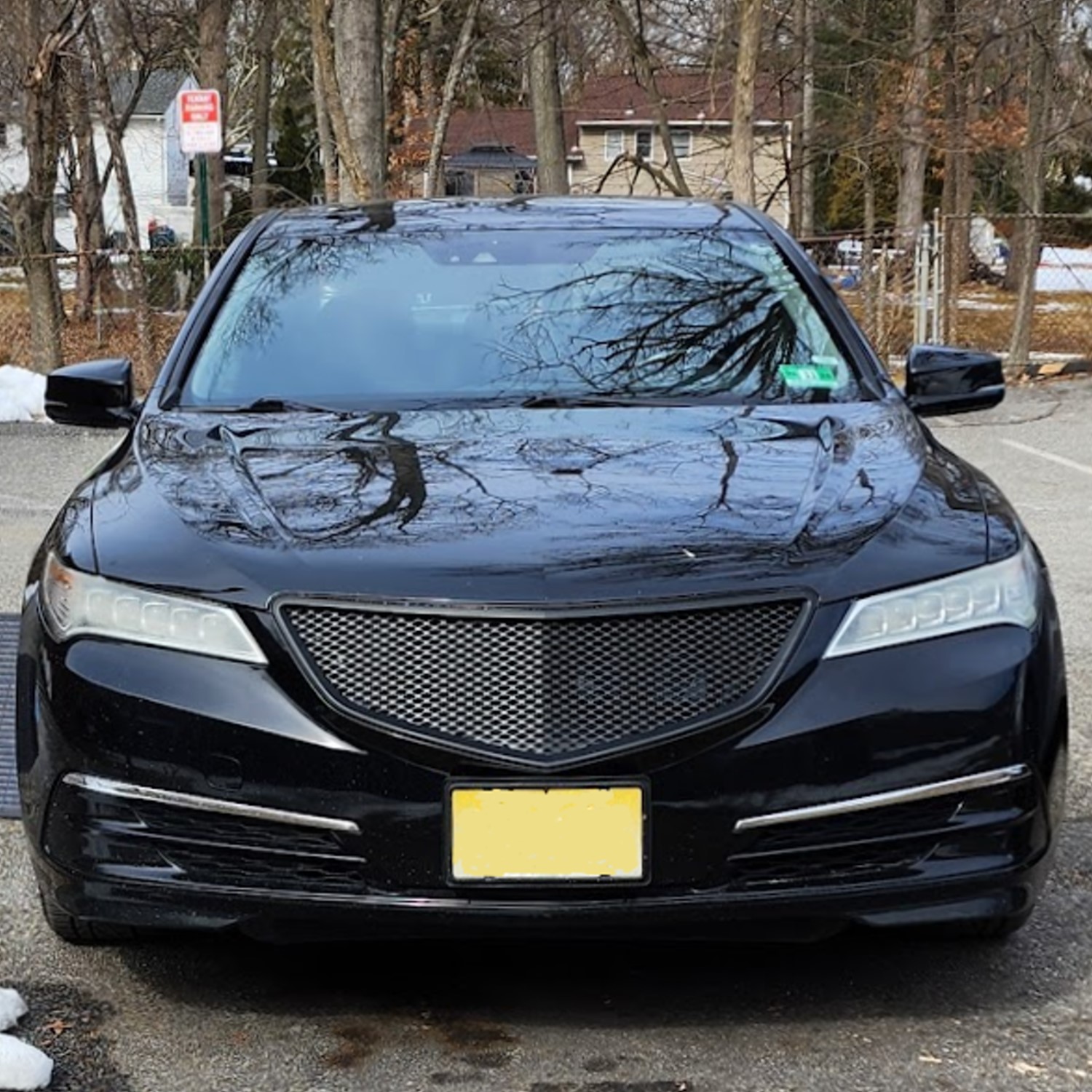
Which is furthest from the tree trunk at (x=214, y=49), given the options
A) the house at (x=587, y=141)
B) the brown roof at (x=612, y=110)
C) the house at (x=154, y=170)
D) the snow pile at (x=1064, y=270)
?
the house at (x=154, y=170)

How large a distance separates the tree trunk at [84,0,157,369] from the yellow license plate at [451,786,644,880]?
13709mm

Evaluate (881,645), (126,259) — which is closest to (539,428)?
(881,645)

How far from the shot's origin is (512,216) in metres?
5.00

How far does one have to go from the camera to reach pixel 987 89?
24.4m

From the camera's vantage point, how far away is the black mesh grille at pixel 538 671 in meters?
2.99

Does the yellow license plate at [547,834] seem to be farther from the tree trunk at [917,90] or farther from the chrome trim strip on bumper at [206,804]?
the tree trunk at [917,90]

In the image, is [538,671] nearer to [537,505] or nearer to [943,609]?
[537,505]

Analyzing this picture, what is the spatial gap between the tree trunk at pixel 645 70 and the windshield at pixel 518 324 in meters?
13.7

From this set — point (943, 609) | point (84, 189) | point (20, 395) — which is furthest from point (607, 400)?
point (84, 189)

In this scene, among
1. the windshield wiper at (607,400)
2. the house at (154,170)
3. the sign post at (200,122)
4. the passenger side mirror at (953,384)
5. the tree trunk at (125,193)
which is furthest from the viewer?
Answer: the house at (154,170)

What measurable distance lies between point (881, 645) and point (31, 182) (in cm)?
1573

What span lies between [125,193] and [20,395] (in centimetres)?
849

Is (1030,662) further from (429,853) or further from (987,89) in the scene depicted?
(987,89)

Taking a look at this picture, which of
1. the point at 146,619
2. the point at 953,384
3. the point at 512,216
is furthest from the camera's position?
the point at 512,216
